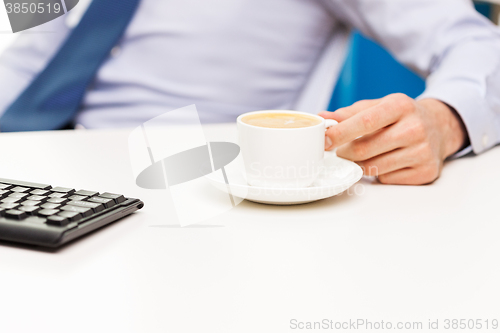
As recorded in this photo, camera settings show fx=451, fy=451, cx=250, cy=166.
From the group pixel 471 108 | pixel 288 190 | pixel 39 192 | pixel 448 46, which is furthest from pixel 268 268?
pixel 448 46

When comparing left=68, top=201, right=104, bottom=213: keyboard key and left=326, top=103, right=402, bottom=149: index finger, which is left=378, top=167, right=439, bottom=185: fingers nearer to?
left=326, top=103, right=402, bottom=149: index finger

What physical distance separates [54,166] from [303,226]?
359 mm

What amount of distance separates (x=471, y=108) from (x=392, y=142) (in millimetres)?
198

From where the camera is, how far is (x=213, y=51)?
93cm

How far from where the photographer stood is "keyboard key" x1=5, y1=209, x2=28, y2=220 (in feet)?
1.18

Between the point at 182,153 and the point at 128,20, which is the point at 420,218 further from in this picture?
the point at 128,20

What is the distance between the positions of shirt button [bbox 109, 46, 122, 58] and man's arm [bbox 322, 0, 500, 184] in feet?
1.43

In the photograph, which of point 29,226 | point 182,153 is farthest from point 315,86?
point 29,226

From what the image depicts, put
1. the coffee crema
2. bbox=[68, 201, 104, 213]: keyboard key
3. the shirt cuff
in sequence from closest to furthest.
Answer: bbox=[68, 201, 104, 213]: keyboard key
the coffee crema
the shirt cuff

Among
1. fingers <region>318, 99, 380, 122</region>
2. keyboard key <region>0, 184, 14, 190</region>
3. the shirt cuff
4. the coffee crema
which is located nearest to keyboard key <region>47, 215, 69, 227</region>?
keyboard key <region>0, 184, 14, 190</region>

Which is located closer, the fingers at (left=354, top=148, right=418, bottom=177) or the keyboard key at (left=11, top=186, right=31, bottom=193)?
the keyboard key at (left=11, top=186, right=31, bottom=193)

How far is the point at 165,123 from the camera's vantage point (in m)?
0.94

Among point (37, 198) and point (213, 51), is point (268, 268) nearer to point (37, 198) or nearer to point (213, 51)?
point (37, 198)

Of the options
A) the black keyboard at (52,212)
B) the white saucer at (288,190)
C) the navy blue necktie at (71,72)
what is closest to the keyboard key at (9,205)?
the black keyboard at (52,212)
